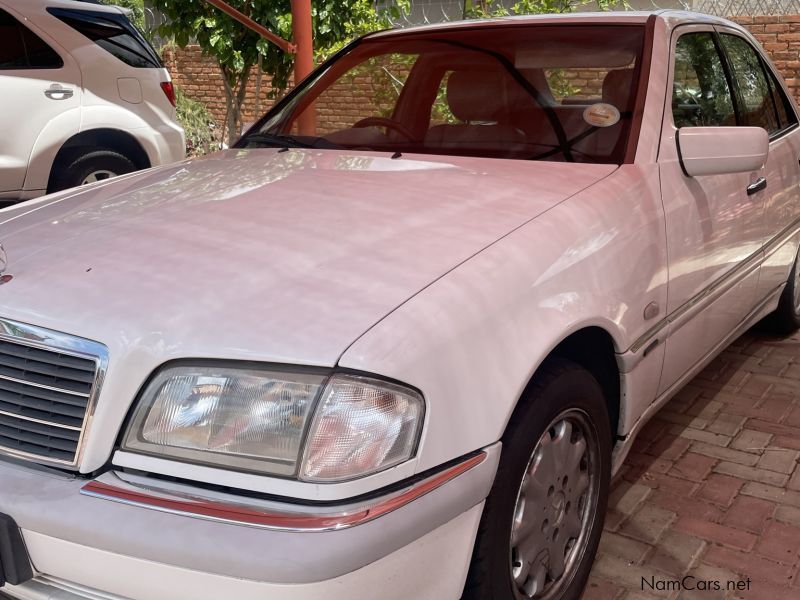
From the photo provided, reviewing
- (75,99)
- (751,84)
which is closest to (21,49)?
(75,99)

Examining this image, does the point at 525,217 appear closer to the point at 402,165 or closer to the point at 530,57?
the point at 402,165

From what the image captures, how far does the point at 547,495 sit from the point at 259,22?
5.79 meters

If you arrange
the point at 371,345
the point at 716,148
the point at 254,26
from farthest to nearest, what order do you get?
the point at 254,26 < the point at 716,148 < the point at 371,345

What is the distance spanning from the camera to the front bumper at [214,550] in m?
1.45

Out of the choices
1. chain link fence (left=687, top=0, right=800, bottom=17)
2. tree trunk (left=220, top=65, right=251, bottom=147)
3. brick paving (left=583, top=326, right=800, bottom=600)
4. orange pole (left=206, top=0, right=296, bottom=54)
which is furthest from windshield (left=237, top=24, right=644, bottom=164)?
chain link fence (left=687, top=0, right=800, bottom=17)

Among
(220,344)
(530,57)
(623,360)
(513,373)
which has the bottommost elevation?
(623,360)

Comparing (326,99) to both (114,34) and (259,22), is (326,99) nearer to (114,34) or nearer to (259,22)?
(114,34)

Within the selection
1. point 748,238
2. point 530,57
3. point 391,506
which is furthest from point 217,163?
point 748,238

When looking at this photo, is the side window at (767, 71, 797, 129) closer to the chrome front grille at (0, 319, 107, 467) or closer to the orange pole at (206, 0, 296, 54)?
the orange pole at (206, 0, 296, 54)

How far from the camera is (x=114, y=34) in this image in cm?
624

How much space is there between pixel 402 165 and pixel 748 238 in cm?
139

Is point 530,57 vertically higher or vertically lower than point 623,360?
higher

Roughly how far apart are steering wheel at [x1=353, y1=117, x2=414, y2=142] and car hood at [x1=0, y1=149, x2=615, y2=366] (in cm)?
37

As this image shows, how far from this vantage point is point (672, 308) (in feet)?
8.49
